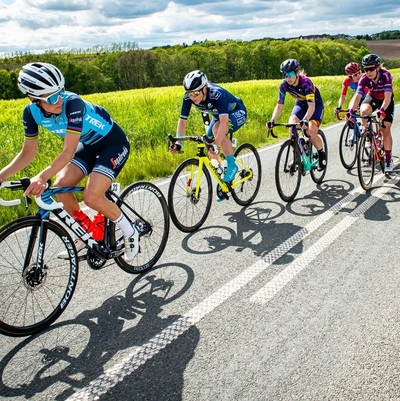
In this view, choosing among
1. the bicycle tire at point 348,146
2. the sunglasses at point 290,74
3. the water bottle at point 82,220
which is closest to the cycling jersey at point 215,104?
the sunglasses at point 290,74

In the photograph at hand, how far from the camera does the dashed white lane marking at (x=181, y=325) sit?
2895mm

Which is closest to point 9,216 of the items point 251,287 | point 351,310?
point 251,287

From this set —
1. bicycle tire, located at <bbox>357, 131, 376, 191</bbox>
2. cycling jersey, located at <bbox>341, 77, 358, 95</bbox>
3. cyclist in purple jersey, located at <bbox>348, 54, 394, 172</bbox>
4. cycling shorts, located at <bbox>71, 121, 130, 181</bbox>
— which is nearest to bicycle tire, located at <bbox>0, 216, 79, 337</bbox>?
cycling shorts, located at <bbox>71, 121, 130, 181</bbox>

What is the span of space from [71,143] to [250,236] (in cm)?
282

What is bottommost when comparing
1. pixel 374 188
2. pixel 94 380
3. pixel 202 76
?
pixel 374 188

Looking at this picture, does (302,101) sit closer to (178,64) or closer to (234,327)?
(234,327)

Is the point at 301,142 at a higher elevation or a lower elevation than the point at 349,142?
higher

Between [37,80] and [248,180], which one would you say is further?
[248,180]

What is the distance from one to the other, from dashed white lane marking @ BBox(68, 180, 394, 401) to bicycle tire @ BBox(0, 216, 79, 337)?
0.93 metres

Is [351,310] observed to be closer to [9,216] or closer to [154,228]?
[154,228]

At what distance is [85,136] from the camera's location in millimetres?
4059

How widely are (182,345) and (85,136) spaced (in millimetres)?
2181

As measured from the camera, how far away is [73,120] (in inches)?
140

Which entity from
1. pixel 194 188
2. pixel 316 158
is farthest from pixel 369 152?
pixel 194 188
